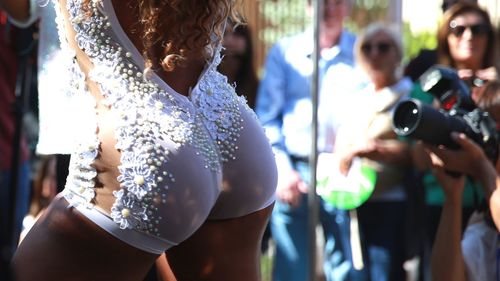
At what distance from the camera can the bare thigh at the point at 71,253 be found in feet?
5.48

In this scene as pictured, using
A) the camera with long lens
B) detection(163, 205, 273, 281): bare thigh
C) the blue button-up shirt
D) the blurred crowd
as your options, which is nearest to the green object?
the blurred crowd

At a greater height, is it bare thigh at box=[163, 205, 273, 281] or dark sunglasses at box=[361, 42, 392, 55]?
bare thigh at box=[163, 205, 273, 281]

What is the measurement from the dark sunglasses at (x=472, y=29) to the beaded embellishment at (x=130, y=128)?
7.38ft

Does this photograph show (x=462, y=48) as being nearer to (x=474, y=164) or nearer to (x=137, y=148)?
(x=474, y=164)

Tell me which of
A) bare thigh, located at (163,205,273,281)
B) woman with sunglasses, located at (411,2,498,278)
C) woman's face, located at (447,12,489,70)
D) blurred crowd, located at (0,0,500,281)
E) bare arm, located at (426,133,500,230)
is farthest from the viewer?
woman's face, located at (447,12,489,70)

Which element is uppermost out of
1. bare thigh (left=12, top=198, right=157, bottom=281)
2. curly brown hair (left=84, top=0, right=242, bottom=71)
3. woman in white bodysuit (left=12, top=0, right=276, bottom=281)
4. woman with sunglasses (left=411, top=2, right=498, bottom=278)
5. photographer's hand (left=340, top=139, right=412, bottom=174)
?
curly brown hair (left=84, top=0, right=242, bottom=71)

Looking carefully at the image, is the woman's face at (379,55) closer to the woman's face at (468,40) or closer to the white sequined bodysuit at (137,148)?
the woman's face at (468,40)

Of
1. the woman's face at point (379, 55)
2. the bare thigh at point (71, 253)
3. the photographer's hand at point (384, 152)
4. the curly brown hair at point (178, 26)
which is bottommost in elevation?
the photographer's hand at point (384, 152)

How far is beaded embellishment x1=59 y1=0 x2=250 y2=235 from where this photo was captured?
1.66 metres

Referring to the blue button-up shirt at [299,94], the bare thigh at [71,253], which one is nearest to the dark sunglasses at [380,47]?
the blue button-up shirt at [299,94]

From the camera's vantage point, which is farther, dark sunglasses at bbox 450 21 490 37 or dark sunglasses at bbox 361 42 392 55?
dark sunglasses at bbox 361 42 392 55

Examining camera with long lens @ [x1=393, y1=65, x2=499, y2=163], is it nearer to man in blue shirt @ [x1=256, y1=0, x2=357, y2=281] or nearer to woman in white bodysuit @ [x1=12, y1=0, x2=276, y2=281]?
woman in white bodysuit @ [x1=12, y1=0, x2=276, y2=281]

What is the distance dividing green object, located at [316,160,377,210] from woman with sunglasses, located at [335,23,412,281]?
0.02 m

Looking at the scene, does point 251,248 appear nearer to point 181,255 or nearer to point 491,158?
point 181,255
